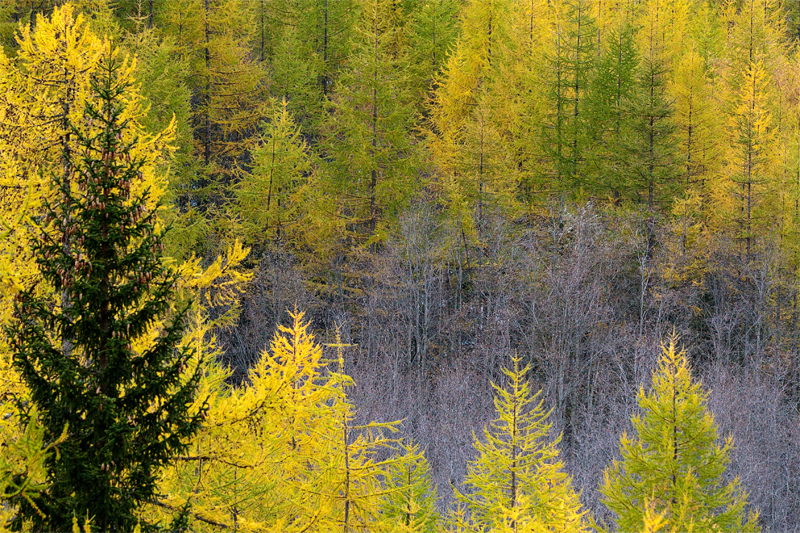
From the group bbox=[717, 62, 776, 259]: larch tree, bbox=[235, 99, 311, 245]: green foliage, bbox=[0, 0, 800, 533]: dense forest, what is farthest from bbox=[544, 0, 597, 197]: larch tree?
bbox=[235, 99, 311, 245]: green foliage

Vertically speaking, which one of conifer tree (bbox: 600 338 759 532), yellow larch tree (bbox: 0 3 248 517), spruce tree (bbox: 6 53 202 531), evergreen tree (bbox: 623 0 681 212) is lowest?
conifer tree (bbox: 600 338 759 532)

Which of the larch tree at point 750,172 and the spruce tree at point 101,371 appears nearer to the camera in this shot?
the spruce tree at point 101,371

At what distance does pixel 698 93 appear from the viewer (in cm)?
3272

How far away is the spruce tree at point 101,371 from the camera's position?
6148 mm

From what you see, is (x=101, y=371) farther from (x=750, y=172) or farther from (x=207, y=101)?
(x=750, y=172)

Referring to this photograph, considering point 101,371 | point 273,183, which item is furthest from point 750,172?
point 101,371

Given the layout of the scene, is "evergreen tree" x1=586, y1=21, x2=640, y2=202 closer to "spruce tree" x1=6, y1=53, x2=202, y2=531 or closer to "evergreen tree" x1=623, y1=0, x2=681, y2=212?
"evergreen tree" x1=623, y1=0, x2=681, y2=212

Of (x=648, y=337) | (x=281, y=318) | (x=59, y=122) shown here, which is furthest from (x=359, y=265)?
(x=59, y=122)

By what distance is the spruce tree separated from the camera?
615 cm

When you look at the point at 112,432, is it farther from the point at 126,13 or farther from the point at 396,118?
the point at 126,13

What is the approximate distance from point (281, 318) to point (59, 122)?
19.4 m

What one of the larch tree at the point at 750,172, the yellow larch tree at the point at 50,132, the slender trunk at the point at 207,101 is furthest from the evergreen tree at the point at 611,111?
the yellow larch tree at the point at 50,132

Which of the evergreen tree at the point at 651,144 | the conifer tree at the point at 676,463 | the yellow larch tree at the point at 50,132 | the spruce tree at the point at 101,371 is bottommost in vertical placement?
the conifer tree at the point at 676,463

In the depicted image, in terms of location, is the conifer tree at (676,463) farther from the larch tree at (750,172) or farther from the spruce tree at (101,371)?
the larch tree at (750,172)
